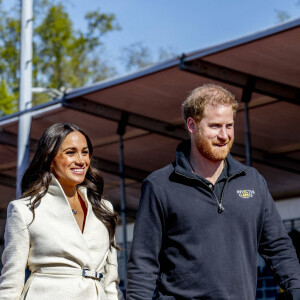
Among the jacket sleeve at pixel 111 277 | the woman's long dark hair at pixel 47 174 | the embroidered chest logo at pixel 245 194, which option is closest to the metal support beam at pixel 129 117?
the woman's long dark hair at pixel 47 174

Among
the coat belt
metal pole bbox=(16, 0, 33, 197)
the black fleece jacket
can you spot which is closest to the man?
the black fleece jacket

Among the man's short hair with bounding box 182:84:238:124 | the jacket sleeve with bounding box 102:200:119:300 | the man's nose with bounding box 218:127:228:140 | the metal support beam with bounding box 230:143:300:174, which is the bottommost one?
the metal support beam with bounding box 230:143:300:174

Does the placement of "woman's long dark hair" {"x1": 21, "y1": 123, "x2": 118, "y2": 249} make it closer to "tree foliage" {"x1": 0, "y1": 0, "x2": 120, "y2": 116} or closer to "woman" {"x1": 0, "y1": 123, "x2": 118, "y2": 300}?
"woman" {"x1": 0, "y1": 123, "x2": 118, "y2": 300}

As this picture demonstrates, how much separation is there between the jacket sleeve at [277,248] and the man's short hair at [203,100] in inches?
20.5

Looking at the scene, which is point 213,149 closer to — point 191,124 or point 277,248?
point 191,124

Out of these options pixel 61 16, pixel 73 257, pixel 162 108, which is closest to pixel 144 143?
pixel 162 108

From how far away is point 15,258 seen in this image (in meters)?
3.98

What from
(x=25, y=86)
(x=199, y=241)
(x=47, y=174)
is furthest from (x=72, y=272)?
(x=25, y=86)

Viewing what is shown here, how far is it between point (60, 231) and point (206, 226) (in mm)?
894

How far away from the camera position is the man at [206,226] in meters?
3.58

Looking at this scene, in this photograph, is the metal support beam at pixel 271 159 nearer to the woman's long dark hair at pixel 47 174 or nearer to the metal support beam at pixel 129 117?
the metal support beam at pixel 129 117

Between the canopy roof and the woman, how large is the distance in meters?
4.44

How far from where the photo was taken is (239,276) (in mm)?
3588

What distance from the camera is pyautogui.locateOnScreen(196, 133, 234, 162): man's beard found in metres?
3.67
